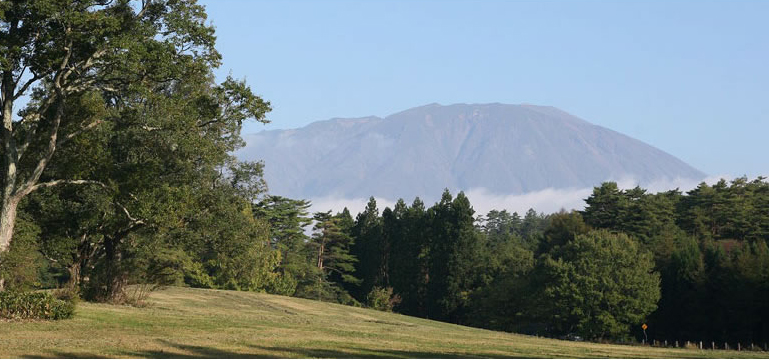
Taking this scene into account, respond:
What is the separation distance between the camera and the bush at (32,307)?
33062 millimetres

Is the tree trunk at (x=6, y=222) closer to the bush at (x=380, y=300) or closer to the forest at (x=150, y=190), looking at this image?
the forest at (x=150, y=190)

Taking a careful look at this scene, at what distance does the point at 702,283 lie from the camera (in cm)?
8875

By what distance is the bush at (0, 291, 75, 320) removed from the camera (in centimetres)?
3306

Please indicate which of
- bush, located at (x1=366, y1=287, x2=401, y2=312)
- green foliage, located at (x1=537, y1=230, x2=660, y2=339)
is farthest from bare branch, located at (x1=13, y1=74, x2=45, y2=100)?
bush, located at (x1=366, y1=287, x2=401, y2=312)

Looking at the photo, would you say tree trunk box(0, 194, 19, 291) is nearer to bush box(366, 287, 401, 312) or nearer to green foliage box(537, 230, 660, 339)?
green foliage box(537, 230, 660, 339)

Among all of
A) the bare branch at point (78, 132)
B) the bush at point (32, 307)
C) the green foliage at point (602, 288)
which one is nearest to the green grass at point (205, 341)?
the bush at point (32, 307)

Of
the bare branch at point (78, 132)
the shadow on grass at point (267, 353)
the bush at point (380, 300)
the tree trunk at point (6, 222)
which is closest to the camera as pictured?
the shadow on grass at point (267, 353)

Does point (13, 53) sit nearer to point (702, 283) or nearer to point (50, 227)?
point (50, 227)

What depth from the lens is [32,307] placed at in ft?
110

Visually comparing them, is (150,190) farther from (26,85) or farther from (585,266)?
(585,266)

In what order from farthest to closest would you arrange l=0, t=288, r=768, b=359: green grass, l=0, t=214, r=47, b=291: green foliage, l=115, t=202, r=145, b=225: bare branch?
l=115, t=202, r=145, b=225: bare branch, l=0, t=214, r=47, b=291: green foliage, l=0, t=288, r=768, b=359: green grass

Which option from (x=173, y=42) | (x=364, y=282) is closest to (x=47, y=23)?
(x=173, y=42)

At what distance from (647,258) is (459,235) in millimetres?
32665

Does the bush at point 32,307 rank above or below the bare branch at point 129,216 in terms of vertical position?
below
